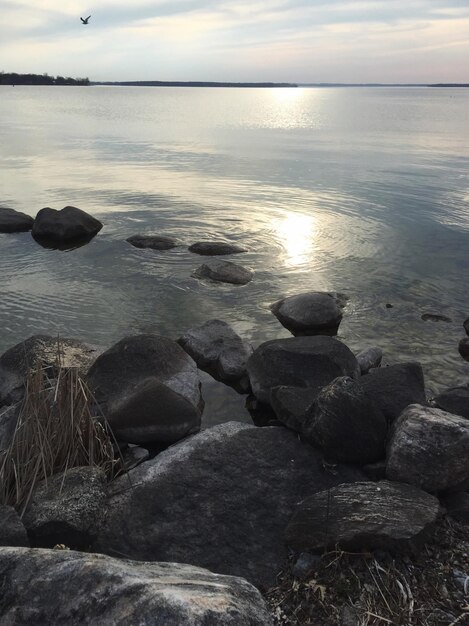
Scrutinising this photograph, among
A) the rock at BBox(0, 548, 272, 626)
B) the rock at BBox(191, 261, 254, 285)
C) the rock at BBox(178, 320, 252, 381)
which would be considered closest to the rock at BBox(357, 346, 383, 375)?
the rock at BBox(178, 320, 252, 381)

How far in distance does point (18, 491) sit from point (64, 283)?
35.1ft

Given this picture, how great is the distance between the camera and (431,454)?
5.97 meters

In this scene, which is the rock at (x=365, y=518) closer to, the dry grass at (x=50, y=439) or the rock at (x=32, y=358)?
the dry grass at (x=50, y=439)

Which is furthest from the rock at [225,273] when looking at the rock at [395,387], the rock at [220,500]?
the rock at [220,500]

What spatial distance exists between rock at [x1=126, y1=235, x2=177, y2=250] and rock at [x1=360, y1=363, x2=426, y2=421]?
12.1 metres

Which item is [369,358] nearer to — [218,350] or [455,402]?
[455,402]

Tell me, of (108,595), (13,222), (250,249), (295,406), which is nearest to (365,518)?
(295,406)

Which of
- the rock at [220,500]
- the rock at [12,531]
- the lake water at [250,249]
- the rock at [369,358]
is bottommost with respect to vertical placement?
the lake water at [250,249]

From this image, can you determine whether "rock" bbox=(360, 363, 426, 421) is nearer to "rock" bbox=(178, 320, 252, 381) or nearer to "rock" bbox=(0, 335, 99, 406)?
"rock" bbox=(178, 320, 252, 381)

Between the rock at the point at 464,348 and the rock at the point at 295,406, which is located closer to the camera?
the rock at the point at 295,406

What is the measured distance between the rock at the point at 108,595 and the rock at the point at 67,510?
172 centimetres

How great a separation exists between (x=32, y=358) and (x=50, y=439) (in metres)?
3.21

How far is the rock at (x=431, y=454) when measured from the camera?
5.94 meters

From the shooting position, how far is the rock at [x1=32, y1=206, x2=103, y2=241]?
66.2ft
